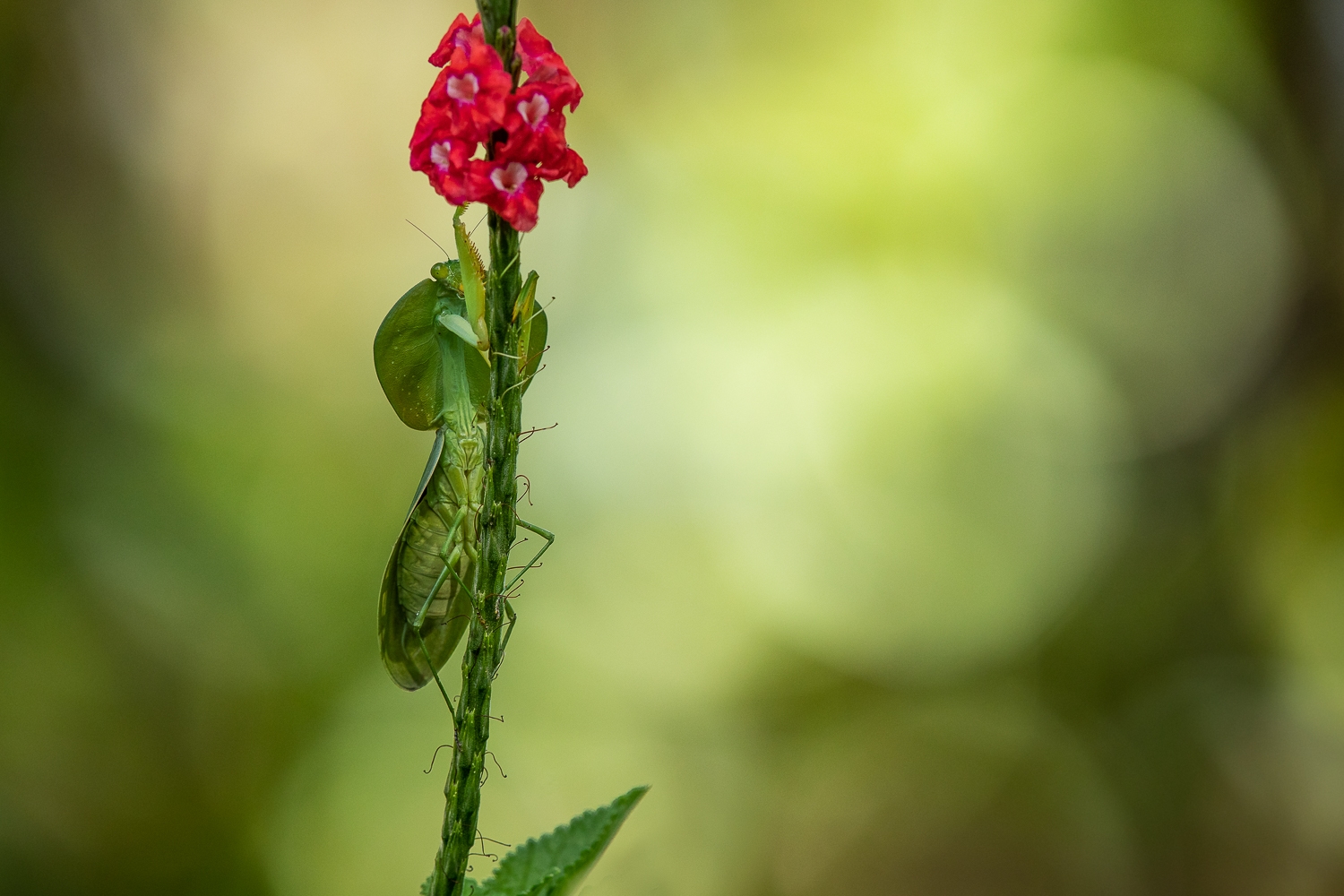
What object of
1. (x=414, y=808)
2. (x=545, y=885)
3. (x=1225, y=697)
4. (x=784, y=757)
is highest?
(x=1225, y=697)

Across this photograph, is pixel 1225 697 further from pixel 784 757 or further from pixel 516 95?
pixel 516 95

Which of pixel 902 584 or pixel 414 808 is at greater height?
pixel 902 584

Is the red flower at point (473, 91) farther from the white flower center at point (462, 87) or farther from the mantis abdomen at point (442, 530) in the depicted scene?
the mantis abdomen at point (442, 530)

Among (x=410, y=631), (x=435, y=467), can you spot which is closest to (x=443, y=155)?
(x=435, y=467)

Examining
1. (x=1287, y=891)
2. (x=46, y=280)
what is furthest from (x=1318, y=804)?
(x=46, y=280)

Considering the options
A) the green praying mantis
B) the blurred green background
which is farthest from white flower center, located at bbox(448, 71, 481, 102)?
the blurred green background

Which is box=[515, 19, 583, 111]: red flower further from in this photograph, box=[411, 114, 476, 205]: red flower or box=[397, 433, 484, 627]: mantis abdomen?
box=[397, 433, 484, 627]: mantis abdomen

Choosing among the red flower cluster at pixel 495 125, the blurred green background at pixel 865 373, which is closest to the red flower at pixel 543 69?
the red flower cluster at pixel 495 125
